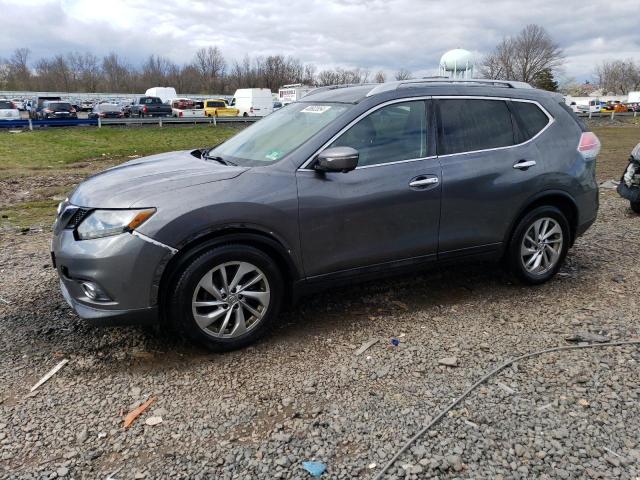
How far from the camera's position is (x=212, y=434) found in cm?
280

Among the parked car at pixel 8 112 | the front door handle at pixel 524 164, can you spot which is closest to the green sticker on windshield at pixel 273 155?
the front door handle at pixel 524 164

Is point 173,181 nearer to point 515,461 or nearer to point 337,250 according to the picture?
point 337,250

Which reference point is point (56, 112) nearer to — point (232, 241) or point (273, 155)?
point (273, 155)

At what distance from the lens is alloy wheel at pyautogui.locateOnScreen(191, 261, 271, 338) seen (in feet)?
11.3

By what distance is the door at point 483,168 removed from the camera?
4.22 meters

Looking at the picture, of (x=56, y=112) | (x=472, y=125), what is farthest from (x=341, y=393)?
(x=56, y=112)

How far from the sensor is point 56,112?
31359 mm

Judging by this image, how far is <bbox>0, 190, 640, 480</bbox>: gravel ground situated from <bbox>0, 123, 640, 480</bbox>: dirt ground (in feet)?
0.03

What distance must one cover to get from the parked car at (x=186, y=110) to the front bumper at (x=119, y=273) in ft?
129

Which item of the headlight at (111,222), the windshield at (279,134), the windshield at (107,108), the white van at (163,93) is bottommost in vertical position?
the headlight at (111,222)

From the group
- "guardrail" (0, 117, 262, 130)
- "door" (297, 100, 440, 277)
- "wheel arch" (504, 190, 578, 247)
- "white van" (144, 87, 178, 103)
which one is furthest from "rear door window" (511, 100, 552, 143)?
"white van" (144, 87, 178, 103)

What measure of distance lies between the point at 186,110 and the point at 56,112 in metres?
11.8

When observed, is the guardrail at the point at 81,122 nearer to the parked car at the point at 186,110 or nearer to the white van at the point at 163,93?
the parked car at the point at 186,110

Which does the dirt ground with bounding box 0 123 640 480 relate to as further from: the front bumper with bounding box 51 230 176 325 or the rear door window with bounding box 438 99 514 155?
the rear door window with bounding box 438 99 514 155
